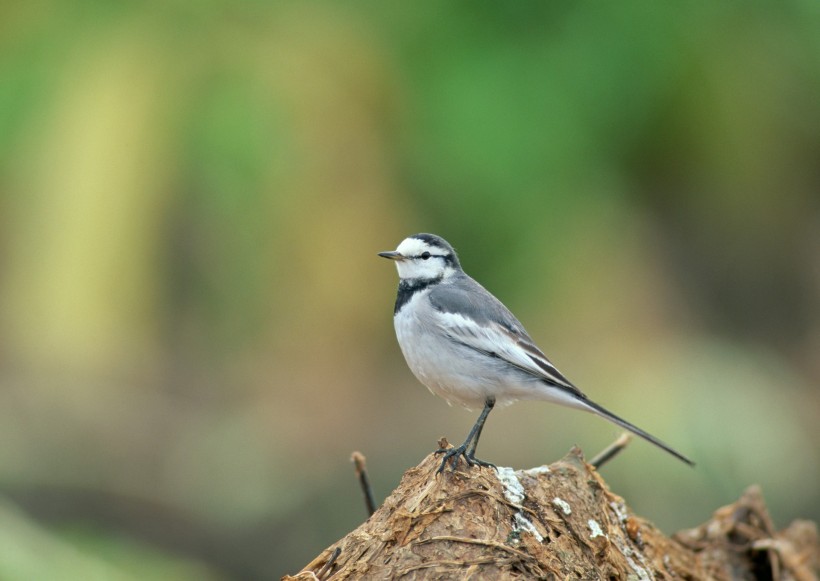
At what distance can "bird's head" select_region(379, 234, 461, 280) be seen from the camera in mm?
5676

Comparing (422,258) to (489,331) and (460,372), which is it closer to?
(489,331)

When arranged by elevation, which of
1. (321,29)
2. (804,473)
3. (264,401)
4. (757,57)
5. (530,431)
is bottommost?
(804,473)

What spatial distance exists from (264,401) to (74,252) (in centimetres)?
240

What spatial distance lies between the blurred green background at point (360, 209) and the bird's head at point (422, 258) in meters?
5.34

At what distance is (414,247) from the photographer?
568 cm

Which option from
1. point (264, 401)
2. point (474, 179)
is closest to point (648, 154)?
point (474, 179)

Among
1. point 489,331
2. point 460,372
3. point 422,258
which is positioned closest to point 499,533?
point 460,372

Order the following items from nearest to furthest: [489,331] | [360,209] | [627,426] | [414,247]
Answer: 1. [627,426]
2. [489,331]
3. [414,247]
4. [360,209]

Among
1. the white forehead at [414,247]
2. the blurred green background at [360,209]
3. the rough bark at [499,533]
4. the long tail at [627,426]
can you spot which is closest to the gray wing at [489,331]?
the long tail at [627,426]

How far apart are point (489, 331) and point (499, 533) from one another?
1.69 meters

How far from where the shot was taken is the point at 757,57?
12766 mm

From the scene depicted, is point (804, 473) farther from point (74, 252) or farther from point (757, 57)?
point (74, 252)

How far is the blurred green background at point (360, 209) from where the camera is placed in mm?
11484

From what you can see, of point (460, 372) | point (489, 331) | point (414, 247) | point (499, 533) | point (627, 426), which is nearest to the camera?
point (499, 533)
